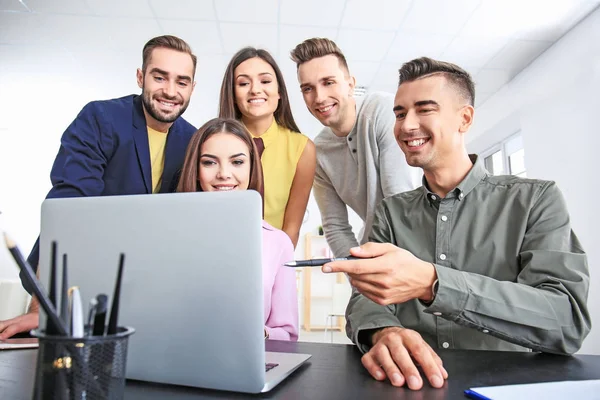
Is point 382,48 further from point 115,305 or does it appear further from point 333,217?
point 115,305

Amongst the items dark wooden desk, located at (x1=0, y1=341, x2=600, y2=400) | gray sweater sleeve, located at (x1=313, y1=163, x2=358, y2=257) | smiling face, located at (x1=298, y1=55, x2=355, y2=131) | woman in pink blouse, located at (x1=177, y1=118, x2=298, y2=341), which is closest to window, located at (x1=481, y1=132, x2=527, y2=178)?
gray sweater sleeve, located at (x1=313, y1=163, x2=358, y2=257)

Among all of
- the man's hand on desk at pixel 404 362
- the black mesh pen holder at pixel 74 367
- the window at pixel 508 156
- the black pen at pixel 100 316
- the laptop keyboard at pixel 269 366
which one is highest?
the window at pixel 508 156

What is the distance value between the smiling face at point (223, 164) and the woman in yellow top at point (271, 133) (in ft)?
0.99

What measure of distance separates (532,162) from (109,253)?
420 centimetres

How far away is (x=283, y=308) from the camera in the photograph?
48.7 inches

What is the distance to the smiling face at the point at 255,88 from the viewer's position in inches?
65.4

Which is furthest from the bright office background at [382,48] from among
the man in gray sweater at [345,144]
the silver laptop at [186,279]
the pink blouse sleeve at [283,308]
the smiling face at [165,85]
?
the silver laptop at [186,279]

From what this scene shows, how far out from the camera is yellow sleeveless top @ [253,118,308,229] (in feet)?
5.51

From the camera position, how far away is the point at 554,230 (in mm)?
1050

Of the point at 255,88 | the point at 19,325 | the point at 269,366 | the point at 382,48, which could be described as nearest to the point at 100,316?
the point at 269,366

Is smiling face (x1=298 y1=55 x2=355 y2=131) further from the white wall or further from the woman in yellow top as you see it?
the white wall

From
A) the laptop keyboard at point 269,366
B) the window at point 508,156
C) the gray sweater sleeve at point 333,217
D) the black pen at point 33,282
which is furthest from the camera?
the window at point 508,156

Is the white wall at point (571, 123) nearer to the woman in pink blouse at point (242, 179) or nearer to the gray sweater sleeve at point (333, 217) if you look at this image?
the gray sweater sleeve at point (333, 217)

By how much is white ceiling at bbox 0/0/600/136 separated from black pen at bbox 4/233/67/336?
3070 millimetres
